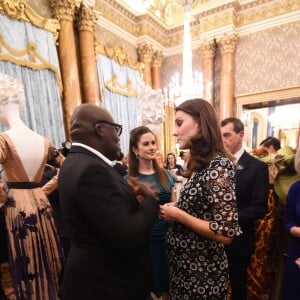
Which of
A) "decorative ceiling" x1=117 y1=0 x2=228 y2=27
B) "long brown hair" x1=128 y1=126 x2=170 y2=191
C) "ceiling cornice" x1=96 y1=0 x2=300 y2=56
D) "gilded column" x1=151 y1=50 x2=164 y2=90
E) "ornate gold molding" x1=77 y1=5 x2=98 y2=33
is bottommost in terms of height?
"long brown hair" x1=128 y1=126 x2=170 y2=191

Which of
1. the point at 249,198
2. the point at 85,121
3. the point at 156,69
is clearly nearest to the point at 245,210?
the point at 249,198

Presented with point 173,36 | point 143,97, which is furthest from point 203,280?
point 173,36

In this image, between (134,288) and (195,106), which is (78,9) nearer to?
(195,106)

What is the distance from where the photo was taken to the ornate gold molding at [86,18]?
15.5 ft

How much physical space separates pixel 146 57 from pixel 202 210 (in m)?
6.65

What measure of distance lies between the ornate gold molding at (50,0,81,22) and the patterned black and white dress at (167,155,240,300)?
475 centimetres

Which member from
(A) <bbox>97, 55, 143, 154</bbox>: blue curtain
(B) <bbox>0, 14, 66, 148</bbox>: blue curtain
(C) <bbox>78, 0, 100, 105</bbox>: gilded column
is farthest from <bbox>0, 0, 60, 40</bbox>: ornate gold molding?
(A) <bbox>97, 55, 143, 154</bbox>: blue curtain

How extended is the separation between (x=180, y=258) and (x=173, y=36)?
25.3 ft

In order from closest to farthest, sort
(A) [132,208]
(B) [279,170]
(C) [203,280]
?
1. (A) [132,208]
2. (C) [203,280]
3. (B) [279,170]

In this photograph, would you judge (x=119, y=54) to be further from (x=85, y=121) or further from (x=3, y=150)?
(x=85, y=121)

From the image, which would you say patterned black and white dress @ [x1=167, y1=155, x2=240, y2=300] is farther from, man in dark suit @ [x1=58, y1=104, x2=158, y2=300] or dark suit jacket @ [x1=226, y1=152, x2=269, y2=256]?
dark suit jacket @ [x1=226, y1=152, x2=269, y2=256]

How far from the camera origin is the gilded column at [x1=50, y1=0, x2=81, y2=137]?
4.38 meters

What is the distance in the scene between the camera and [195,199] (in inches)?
43.0

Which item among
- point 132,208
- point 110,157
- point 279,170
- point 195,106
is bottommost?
point 279,170
